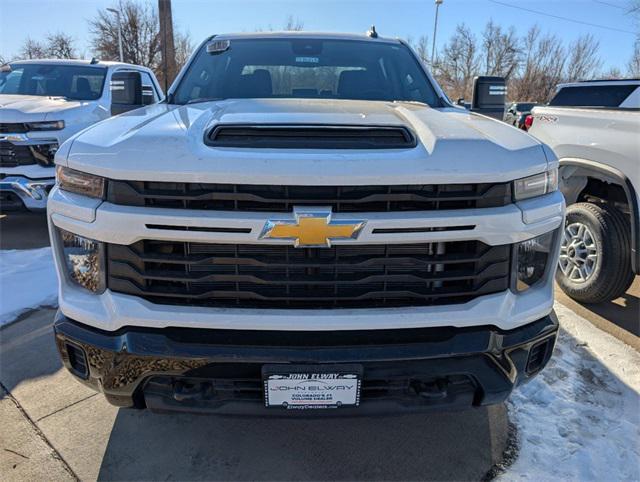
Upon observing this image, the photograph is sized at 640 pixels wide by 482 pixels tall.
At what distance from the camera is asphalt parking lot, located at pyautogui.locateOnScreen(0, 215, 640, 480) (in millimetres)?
2268

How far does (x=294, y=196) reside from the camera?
1761 millimetres

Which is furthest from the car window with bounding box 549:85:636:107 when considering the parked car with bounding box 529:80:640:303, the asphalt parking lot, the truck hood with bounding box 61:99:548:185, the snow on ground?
the snow on ground

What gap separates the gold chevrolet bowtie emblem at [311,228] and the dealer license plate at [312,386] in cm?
48

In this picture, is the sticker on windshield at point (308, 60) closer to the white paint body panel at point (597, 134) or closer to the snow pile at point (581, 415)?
the white paint body panel at point (597, 134)

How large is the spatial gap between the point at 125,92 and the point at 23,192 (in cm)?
299

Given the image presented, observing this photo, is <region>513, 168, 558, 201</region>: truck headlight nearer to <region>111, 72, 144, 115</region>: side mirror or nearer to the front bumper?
<region>111, 72, 144, 115</region>: side mirror

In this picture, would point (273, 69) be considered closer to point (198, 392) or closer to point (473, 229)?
point (473, 229)

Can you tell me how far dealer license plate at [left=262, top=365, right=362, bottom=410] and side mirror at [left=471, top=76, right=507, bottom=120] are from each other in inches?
82.6

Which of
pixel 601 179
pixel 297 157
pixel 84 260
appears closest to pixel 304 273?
pixel 297 157

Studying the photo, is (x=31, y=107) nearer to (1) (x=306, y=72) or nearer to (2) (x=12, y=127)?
(2) (x=12, y=127)

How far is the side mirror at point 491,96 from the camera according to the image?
10.2 feet

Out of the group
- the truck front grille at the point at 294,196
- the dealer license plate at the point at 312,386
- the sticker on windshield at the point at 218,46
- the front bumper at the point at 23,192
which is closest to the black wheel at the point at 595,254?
the truck front grille at the point at 294,196

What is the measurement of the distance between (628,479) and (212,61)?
3497 mm

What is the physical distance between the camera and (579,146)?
394 cm
